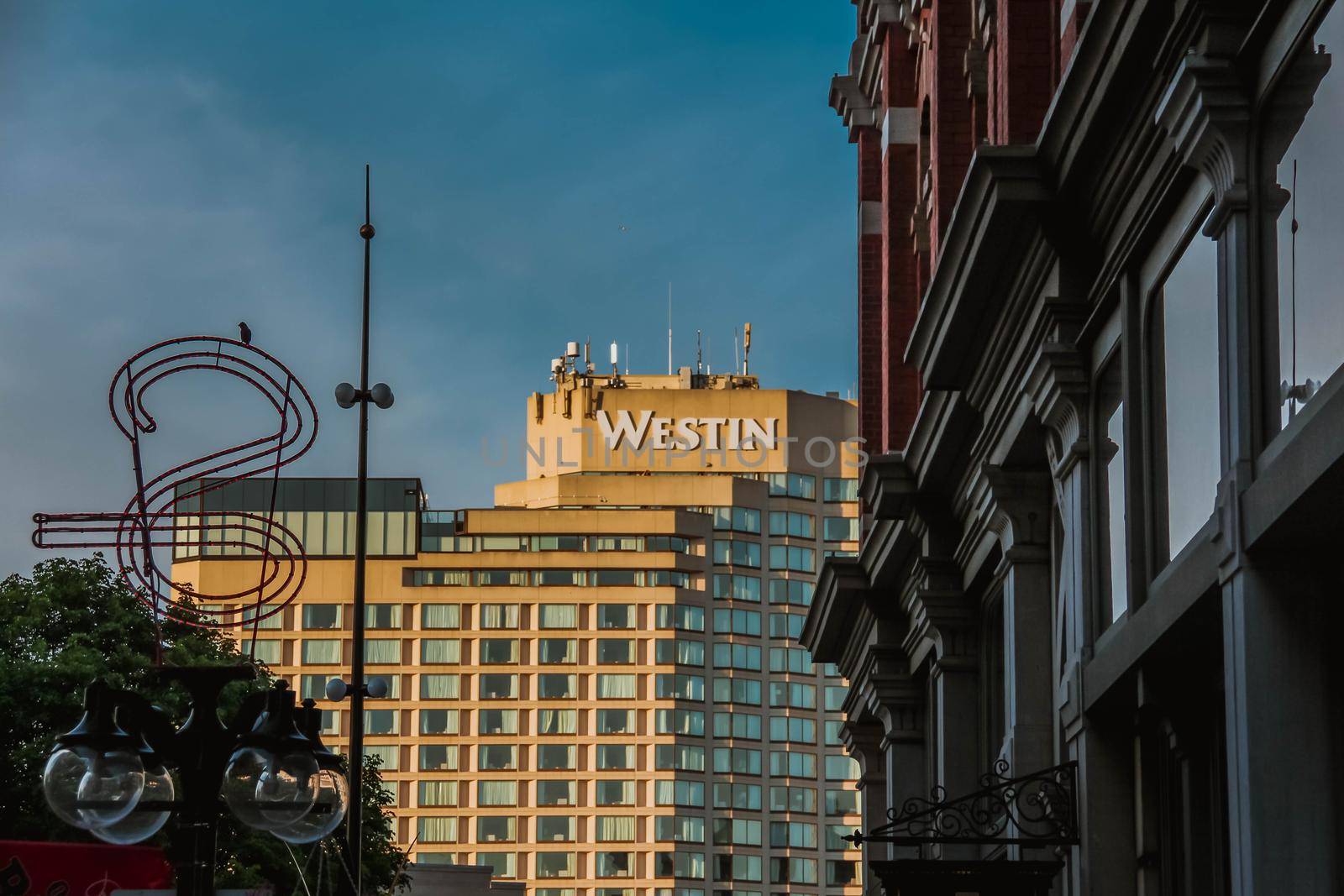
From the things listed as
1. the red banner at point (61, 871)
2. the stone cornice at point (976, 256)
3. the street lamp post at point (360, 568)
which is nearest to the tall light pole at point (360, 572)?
the street lamp post at point (360, 568)

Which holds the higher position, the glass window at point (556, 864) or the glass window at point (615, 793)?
the glass window at point (615, 793)

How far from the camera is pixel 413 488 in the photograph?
145000 millimetres

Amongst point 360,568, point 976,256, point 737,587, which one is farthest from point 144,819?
point 737,587

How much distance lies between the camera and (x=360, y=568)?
27547 millimetres

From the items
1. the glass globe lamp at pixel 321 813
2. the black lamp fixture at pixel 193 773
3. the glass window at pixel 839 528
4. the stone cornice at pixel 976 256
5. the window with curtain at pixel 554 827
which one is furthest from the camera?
the glass window at pixel 839 528

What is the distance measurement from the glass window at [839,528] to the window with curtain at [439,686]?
84.6ft

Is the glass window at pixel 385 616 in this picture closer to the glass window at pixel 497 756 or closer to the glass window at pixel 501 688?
the glass window at pixel 501 688

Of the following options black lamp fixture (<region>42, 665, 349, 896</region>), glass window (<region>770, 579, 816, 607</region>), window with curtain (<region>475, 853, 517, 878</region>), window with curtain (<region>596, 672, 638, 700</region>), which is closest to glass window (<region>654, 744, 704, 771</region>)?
window with curtain (<region>596, 672, 638, 700</region>)

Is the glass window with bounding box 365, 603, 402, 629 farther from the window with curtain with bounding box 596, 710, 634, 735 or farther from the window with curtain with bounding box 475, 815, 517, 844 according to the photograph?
the window with curtain with bounding box 596, 710, 634, 735

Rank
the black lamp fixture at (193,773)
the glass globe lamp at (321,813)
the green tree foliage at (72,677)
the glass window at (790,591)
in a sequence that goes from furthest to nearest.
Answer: the glass window at (790,591) → the green tree foliage at (72,677) → the glass globe lamp at (321,813) → the black lamp fixture at (193,773)

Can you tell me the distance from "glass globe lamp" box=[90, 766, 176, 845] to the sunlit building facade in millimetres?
129942

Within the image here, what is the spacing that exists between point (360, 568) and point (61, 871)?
659cm

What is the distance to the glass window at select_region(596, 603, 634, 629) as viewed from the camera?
483 ft

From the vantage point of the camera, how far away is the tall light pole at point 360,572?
86.4ft
